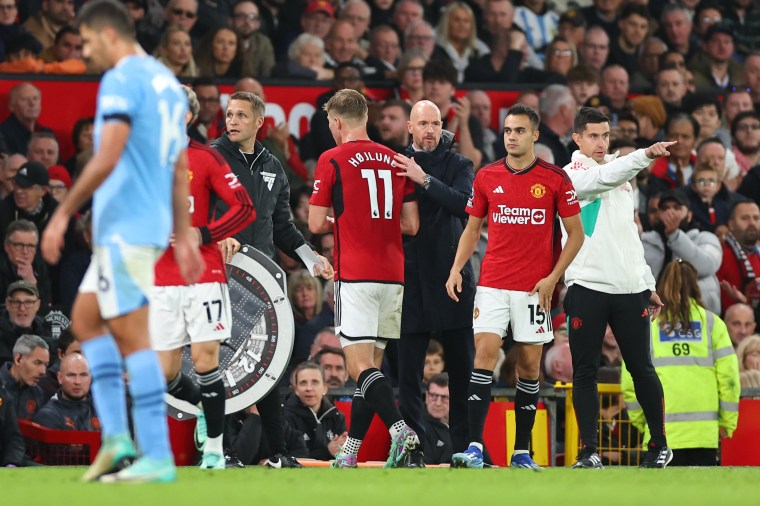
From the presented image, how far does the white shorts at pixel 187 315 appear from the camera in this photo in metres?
8.76

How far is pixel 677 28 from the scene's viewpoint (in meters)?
18.4

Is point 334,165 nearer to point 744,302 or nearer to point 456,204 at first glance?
point 456,204

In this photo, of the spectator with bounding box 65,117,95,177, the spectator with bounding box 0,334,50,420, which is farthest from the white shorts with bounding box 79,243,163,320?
the spectator with bounding box 65,117,95,177

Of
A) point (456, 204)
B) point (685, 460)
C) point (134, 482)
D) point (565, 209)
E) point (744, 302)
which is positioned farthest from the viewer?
point (744, 302)

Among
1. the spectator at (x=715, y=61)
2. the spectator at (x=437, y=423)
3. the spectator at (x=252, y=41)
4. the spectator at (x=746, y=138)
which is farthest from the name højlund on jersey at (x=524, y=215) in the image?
the spectator at (x=715, y=61)

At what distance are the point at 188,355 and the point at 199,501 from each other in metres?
4.53

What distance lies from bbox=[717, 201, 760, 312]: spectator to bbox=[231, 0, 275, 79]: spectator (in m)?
5.11

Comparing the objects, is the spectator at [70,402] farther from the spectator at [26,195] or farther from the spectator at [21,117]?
the spectator at [21,117]

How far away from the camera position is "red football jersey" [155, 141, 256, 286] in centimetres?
873

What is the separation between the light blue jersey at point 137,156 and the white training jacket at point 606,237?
3.73m

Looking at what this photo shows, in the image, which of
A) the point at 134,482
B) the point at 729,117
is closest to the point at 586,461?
the point at 134,482

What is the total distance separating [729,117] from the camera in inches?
684

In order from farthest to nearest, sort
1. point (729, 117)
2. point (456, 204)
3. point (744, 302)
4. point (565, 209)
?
point (729, 117) < point (744, 302) < point (456, 204) < point (565, 209)

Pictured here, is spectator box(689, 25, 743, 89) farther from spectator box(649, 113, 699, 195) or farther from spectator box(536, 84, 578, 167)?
spectator box(536, 84, 578, 167)
